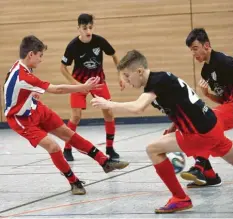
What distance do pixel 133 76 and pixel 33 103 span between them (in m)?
1.76

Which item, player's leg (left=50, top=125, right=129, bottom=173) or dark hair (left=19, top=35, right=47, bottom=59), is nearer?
dark hair (left=19, top=35, right=47, bottom=59)

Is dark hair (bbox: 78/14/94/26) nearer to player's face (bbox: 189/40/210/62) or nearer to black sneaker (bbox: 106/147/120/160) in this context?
black sneaker (bbox: 106/147/120/160)

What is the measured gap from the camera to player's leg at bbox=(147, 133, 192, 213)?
210 inches

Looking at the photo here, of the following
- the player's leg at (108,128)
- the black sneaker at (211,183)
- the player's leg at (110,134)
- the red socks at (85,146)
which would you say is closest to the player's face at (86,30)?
the player's leg at (108,128)

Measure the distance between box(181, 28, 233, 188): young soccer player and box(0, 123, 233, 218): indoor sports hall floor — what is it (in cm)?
20

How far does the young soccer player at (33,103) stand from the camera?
6.38 meters

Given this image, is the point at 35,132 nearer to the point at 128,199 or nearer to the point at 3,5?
the point at 128,199

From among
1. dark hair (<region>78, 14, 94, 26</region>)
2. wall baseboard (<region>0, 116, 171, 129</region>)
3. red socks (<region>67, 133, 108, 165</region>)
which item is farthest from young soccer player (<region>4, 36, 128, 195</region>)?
wall baseboard (<region>0, 116, 171, 129</region>)

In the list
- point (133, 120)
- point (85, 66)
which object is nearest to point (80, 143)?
point (85, 66)

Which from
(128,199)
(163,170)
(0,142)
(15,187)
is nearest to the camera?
(163,170)

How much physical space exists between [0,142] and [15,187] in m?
4.68

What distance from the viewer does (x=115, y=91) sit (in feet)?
43.4

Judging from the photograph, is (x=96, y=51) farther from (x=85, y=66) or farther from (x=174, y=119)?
(x=174, y=119)

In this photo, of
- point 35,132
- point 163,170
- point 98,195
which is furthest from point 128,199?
point 35,132
